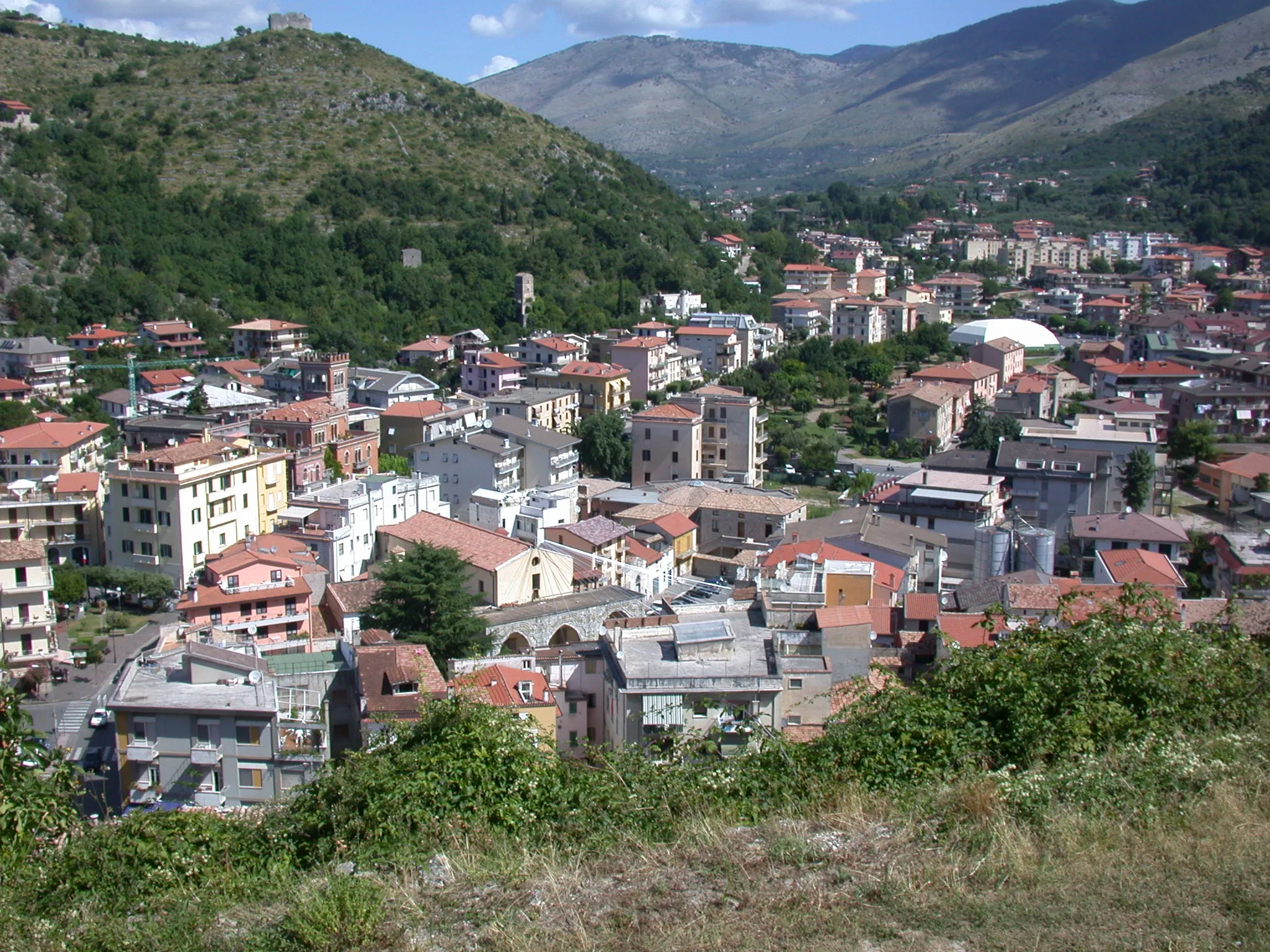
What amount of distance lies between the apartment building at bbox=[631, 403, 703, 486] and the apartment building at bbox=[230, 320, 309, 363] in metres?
10.6

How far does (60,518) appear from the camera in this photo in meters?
15.2

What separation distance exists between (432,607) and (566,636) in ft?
5.05

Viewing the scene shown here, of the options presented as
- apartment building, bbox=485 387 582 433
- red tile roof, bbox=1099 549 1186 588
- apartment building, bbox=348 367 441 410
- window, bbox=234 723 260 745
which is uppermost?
apartment building, bbox=348 367 441 410

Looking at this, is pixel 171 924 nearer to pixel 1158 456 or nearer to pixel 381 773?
pixel 381 773

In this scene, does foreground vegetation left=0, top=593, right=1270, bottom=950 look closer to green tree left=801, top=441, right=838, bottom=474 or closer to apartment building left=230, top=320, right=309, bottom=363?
green tree left=801, top=441, right=838, bottom=474

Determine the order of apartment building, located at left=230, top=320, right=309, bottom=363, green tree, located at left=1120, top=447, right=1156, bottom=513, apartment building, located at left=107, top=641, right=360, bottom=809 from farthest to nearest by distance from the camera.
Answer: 1. apartment building, located at left=230, top=320, right=309, bottom=363
2. green tree, located at left=1120, top=447, right=1156, bottom=513
3. apartment building, located at left=107, top=641, right=360, bottom=809

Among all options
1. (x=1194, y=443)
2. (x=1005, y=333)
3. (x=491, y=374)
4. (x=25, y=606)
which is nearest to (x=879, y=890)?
(x=25, y=606)

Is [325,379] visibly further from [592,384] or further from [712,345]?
[712,345]

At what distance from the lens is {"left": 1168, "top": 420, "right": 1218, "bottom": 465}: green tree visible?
70.5 feet

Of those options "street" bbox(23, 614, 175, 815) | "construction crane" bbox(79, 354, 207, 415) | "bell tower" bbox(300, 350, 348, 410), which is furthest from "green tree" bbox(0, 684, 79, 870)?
"construction crane" bbox(79, 354, 207, 415)

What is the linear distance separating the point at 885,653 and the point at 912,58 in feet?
447

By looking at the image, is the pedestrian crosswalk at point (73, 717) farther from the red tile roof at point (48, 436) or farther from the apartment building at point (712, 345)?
the apartment building at point (712, 345)

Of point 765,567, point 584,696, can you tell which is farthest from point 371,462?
point 584,696

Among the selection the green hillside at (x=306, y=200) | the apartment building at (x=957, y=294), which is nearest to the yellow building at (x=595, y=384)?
the green hillside at (x=306, y=200)
